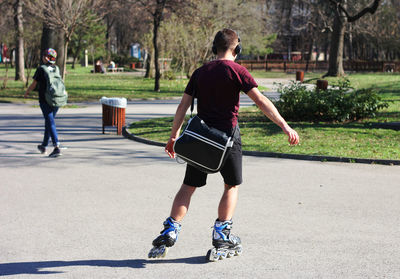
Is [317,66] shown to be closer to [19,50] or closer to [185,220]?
[19,50]

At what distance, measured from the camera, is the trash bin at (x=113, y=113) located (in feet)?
44.9

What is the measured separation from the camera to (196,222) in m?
6.00

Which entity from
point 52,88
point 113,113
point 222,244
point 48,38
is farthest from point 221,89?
point 48,38

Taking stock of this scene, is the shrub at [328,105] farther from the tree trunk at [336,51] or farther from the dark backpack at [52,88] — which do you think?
the tree trunk at [336,51]

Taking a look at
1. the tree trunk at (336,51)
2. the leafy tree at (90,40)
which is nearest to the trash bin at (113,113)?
the tree trunk at (336,51)

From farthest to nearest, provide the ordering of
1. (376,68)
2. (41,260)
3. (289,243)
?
(376,68) → (289,243) → (41,260)

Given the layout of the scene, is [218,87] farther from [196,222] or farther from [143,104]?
[143,104]

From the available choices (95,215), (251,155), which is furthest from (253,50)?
(95,215)

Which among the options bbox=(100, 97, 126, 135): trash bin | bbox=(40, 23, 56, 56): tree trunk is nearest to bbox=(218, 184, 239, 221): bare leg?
bbox=(100, 97, 126, 135): trash bin

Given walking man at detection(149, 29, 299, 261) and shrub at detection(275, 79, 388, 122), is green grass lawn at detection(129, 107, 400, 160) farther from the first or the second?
walking man at detection(149, 29, 299, 261)

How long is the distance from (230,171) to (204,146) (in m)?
0.35

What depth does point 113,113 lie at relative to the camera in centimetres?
1367

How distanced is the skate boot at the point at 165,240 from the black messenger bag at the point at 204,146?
584mm

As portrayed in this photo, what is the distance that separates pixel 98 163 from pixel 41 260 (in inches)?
197
